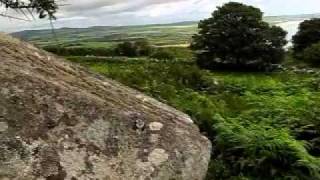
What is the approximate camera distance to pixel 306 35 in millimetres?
68375

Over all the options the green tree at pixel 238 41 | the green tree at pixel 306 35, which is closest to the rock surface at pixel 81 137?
the green tree at pixel 238 41

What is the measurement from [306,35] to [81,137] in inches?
2629

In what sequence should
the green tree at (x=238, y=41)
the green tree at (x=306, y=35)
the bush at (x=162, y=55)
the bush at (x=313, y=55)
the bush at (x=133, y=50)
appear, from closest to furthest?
1. the bush at (x=313, y=55)
2. the green tree at (x=238, y=41)
3. the green tree at (x=306, y=35)
4. the bush at (x=162, y=55)
5. the bush at (x=133, y=50)

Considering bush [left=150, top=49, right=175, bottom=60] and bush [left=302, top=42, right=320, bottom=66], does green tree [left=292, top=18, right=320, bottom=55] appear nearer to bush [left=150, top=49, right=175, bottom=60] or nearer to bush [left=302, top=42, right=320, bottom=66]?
bush [left=302, top=42, right=320, bottom=66]

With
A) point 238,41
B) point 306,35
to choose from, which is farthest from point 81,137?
point 306,35

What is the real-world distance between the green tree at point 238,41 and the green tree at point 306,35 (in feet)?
16.9

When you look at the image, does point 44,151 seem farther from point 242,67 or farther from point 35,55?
point 242,67

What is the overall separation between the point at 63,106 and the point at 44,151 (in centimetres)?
37

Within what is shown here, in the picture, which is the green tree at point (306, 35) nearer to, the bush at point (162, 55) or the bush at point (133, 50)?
the bush at point (162, 55)

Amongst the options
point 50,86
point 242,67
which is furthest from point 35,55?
point 242,67

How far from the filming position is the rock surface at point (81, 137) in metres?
4.25

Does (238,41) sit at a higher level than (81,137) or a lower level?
lower

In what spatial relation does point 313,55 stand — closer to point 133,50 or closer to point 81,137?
point 133,50

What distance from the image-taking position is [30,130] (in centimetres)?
427
